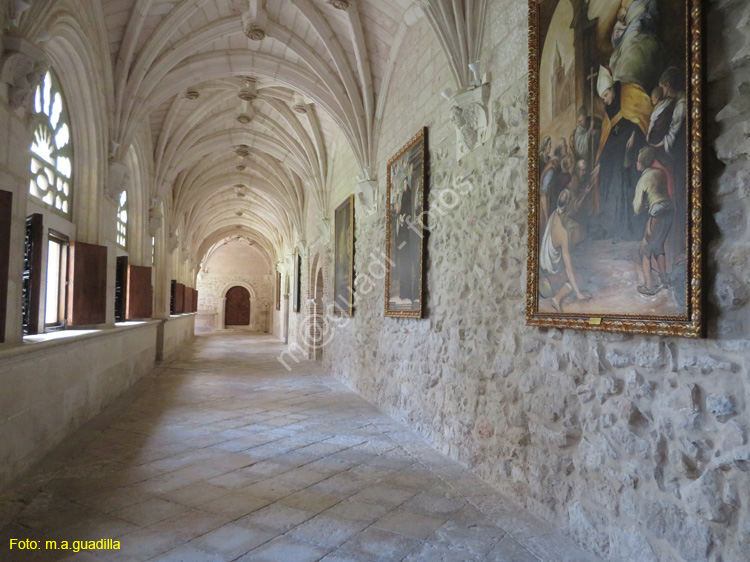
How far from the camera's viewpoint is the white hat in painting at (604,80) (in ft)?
8.55

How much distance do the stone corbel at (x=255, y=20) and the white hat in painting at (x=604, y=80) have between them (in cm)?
599

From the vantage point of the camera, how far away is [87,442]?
15.4 feet

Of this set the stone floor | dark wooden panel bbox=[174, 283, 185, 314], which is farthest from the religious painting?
dark wooden panel bbox=[174, 283, 185, 314]

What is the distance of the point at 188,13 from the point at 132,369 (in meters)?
5.72

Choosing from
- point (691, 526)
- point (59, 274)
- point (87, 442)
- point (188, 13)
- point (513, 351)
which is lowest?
point (87, 442)

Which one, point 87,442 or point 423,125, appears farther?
point 423,125

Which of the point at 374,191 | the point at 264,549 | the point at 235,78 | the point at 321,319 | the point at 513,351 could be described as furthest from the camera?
the point at 321,319

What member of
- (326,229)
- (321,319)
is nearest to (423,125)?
(326,229)

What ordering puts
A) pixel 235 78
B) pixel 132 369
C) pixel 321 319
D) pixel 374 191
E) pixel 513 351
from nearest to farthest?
pixel 513 351 → pixel 374 191 → pixel 132 369 → pixel 235 78 → pixel 321 319

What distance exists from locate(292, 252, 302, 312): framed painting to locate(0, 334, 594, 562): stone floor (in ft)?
30.7

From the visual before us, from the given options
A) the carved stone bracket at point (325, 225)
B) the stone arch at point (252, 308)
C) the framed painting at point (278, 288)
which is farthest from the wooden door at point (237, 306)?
the carved stone bracket at point (325, 225)

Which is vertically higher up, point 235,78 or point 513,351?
point 235,78

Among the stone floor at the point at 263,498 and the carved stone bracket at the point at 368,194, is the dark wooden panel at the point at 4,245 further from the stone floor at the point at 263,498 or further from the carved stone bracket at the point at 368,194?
the carved stone bracket at the point at 368,194

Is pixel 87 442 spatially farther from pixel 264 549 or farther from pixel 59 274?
pixel 264 549
